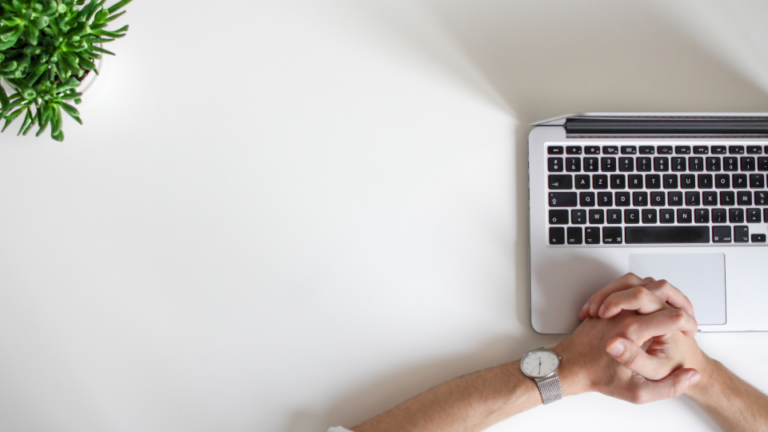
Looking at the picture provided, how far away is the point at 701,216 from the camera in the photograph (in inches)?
33.8

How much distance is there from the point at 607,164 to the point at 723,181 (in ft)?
0.73

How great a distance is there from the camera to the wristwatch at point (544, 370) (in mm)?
839

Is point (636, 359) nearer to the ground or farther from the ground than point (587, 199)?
nearer to the ground

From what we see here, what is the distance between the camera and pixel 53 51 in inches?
26.6

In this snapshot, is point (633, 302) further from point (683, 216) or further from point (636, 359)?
point (683, 216)

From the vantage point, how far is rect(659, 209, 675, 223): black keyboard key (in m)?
0.86

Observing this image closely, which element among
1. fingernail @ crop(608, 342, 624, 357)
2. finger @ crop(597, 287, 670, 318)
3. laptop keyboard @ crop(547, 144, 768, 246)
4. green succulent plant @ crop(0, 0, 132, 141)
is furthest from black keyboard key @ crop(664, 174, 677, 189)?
green succulent plant @ crop(0, 0, 132, 141)

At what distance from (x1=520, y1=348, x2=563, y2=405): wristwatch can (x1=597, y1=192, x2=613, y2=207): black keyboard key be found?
0.30 m

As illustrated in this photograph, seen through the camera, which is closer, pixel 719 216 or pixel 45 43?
pixel 45 43

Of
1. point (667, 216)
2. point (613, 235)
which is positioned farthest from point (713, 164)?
point (613, 235)

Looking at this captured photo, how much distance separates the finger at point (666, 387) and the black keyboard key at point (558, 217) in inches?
12.5

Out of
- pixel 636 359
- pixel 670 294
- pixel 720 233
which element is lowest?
pixel 636 359

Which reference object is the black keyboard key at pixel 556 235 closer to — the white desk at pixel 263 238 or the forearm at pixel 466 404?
the white desk at pixel 263 238

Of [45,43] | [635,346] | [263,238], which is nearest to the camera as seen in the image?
[45,43]
